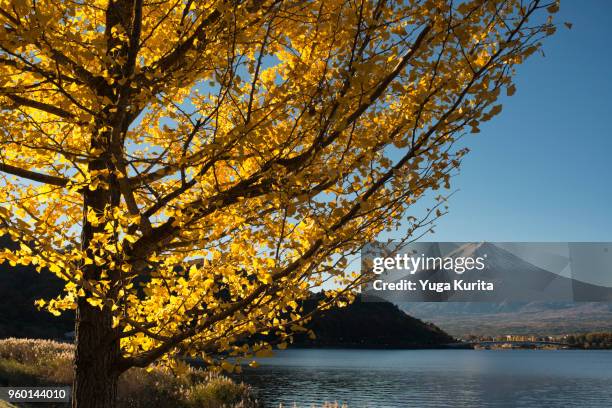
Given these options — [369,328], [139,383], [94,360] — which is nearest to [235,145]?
[94,360]

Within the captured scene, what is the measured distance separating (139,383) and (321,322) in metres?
124

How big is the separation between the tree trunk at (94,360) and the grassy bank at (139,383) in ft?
41.6

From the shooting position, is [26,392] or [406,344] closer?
[26,392]

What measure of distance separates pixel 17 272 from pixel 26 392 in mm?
77092

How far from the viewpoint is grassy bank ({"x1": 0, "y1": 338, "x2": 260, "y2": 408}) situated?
19.0 m

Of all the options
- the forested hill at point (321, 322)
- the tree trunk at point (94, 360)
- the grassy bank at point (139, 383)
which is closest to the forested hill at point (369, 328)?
the forested hill at point (321, 322)

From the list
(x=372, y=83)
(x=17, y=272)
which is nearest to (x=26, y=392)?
(x=372, y=83)

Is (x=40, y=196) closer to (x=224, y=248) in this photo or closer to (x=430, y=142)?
(x=224, y=248)

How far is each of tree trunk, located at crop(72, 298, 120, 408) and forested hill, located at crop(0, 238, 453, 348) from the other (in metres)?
63.5

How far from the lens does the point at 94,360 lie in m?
5.89

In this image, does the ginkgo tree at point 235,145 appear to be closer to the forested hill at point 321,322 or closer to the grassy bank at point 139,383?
the grassy bank at point 139,383

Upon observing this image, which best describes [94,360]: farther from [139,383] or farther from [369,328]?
[369,328]

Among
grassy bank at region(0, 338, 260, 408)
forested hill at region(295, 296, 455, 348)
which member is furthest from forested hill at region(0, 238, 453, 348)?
grassy bank at region(0, 338, 260, 408)

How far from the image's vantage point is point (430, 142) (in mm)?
4355
